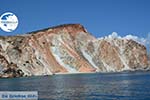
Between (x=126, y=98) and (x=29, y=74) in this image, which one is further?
(x=29, y=74)

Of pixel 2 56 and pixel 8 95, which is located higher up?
pixel 2 56

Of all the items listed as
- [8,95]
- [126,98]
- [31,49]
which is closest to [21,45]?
[31,49]

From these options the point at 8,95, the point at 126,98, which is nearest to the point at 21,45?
the point at 126,98

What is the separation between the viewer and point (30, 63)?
182 metres

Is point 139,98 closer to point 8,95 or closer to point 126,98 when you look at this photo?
point 126,98

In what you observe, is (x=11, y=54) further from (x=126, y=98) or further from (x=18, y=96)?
(x=18, y=96)

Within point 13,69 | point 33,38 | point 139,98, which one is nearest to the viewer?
point 139,98

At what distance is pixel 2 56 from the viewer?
17538 centimetres

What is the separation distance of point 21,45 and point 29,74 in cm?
1635

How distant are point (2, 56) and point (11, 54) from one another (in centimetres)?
648

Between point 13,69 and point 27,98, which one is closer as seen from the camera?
point 27,98

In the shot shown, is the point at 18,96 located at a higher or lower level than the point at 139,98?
lower

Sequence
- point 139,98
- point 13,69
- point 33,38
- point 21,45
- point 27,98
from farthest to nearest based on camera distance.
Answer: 1. point 33,38
2. point 21,45
3. point 13,69
4. point 139,98
5. point 27,98

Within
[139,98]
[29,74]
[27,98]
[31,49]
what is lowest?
[27,98]
